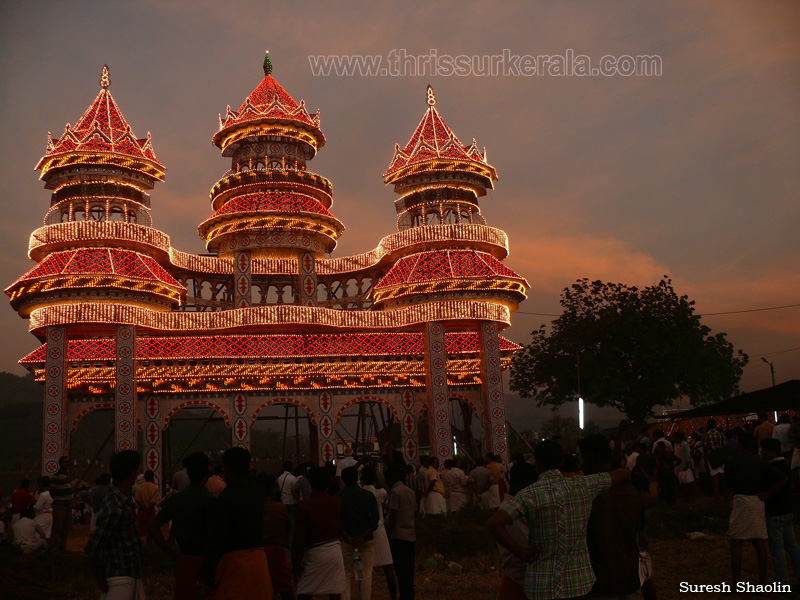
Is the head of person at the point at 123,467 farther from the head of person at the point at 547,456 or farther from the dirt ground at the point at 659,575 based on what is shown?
the dirt ground at the point at 659,575

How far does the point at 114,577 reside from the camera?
293 inches

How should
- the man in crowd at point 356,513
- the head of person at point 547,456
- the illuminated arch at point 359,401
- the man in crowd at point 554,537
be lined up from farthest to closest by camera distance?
the illuminated arch at point 359,401 → the man in crowd at point 356,513 → the head of person at point 547,456 → the man in crowd at point 554,537

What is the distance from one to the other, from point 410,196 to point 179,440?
58665mm

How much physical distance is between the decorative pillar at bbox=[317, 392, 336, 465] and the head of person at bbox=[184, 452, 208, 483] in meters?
21.3

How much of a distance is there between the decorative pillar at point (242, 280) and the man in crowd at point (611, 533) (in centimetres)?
2665

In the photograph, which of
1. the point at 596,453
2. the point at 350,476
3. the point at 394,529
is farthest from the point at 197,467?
the point at 596,453

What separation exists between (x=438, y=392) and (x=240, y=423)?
698 centimetres

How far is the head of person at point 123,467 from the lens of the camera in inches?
297

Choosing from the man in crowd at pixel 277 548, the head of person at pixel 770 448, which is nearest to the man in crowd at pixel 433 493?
the head of person at pixel 770 448

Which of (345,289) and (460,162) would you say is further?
(345,289)

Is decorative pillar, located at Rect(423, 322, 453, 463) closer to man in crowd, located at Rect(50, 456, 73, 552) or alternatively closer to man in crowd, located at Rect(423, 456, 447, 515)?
man in crowd, located at Rect(423, 456, 447, 515)

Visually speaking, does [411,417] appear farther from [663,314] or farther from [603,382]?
[663,314]

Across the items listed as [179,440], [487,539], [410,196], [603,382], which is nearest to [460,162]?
[410,196]

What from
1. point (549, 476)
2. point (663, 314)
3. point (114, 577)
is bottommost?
point (114, 577)
